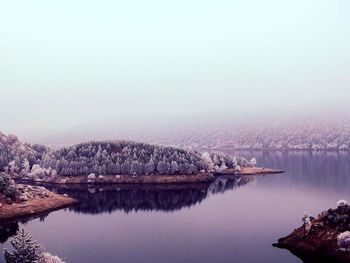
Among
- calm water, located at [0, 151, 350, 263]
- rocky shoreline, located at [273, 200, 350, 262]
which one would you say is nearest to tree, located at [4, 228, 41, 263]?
calm water, located at [0, 151, 350, 263]

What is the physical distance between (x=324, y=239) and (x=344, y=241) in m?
7.74

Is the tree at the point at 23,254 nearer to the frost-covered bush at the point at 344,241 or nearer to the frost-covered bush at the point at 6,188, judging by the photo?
the frost-covered bush at the point at 344,241

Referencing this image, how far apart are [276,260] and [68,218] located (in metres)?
99.3

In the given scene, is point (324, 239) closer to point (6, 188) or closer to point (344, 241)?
point (344, 241)

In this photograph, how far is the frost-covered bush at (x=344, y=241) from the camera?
11531 centimetres

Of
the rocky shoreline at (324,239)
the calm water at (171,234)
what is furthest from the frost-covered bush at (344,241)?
the calm water at (171,234)

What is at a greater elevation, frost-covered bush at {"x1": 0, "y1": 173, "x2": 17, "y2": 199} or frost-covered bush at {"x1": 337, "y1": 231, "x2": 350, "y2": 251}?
frost-covered bush at {"x1": 0, "y1": 173, "x2": 17, "y2": 199}

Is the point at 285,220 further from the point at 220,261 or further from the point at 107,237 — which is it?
the point at 107,237

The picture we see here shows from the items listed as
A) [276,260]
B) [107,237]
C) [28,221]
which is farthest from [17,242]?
[28,221]

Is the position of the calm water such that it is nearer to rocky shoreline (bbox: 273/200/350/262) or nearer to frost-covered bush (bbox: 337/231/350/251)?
rocky shoreline (bbox: 273/200/350/262)

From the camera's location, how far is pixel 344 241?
11650 centimetres

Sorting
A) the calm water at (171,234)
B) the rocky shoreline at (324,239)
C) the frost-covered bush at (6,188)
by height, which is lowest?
the calm water at (171,234)

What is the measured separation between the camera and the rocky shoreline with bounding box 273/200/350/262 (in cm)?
11638

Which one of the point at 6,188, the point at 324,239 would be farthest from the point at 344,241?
the point at 6,188
